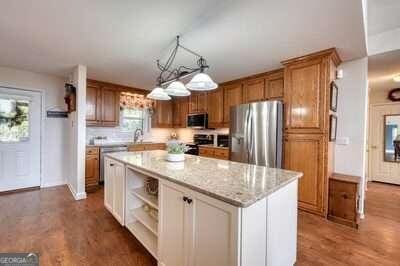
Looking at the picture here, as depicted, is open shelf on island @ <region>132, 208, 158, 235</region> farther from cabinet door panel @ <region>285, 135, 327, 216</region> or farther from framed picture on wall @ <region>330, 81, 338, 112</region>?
framed picture on wall @ <region>330, 81, 338, 112</region>

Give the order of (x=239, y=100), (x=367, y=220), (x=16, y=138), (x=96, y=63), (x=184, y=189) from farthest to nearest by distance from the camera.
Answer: (x=239, y=100) → (x=16, y=138) → (x=96, y=63) → (x=367, y=220) → (x=184, y=189)

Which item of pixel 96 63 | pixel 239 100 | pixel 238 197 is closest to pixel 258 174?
pixel 238 197

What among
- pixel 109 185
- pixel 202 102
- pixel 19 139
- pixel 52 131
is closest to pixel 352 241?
pixel 109 185

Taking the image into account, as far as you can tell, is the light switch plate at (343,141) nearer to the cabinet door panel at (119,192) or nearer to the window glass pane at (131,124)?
the cabinet door panel at (119,192)

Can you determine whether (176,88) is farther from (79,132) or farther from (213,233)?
(79,132)

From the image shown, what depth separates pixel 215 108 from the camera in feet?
15.7

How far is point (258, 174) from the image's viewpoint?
166cm

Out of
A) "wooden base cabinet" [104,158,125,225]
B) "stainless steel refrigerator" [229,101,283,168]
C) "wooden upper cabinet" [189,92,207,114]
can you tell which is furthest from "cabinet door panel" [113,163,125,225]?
"wooden upper cabinet" [189,92,207,114]

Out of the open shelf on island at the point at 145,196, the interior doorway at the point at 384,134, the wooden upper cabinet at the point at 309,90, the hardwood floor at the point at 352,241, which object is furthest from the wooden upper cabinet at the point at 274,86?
the open shelf on island at the point at 145,196

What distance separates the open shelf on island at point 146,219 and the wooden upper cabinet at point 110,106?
306 cm

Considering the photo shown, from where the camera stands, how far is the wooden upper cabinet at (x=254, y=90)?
383cm

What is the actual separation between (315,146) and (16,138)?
17.9 feet

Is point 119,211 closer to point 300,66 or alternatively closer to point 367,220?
point 300,66

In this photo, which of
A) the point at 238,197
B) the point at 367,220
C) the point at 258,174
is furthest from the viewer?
the point at 367,220
